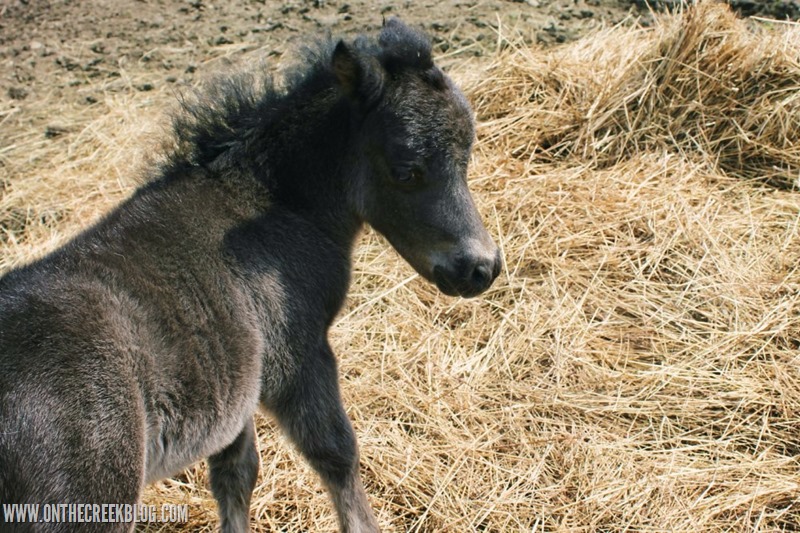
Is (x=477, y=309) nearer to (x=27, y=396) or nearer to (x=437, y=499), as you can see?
(x=437, y=499)

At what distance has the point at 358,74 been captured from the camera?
3.35 meters

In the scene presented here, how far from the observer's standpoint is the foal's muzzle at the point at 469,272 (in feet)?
11.1

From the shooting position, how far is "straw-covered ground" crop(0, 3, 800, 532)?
3.89 metres

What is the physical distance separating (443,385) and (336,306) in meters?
1.25

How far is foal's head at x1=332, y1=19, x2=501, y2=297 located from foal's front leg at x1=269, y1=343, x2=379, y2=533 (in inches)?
24.7

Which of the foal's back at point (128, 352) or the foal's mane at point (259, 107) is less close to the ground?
the foal's mane at point (259, 107)

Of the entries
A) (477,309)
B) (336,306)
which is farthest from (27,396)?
(477,309)

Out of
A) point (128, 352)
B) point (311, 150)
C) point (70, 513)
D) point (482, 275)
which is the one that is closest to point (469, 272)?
point (482, 275)

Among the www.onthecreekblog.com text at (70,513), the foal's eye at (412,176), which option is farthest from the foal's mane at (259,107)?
the www.onthecreekblog.com text at (70,513)

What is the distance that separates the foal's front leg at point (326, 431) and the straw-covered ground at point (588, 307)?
487 millimetres

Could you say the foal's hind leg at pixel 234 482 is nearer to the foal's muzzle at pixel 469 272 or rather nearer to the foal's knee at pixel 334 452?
the foal's knee at pixel 334 452

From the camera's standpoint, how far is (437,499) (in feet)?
12.7

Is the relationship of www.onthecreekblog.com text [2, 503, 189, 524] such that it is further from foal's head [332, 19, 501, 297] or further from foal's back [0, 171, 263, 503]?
foal's head [332, 19, 501, 297]

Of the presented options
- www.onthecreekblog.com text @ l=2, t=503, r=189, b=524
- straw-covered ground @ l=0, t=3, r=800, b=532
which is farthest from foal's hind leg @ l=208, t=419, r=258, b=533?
www.onthecreekblog.com text @ l=2, t=503, r=189, b=524
